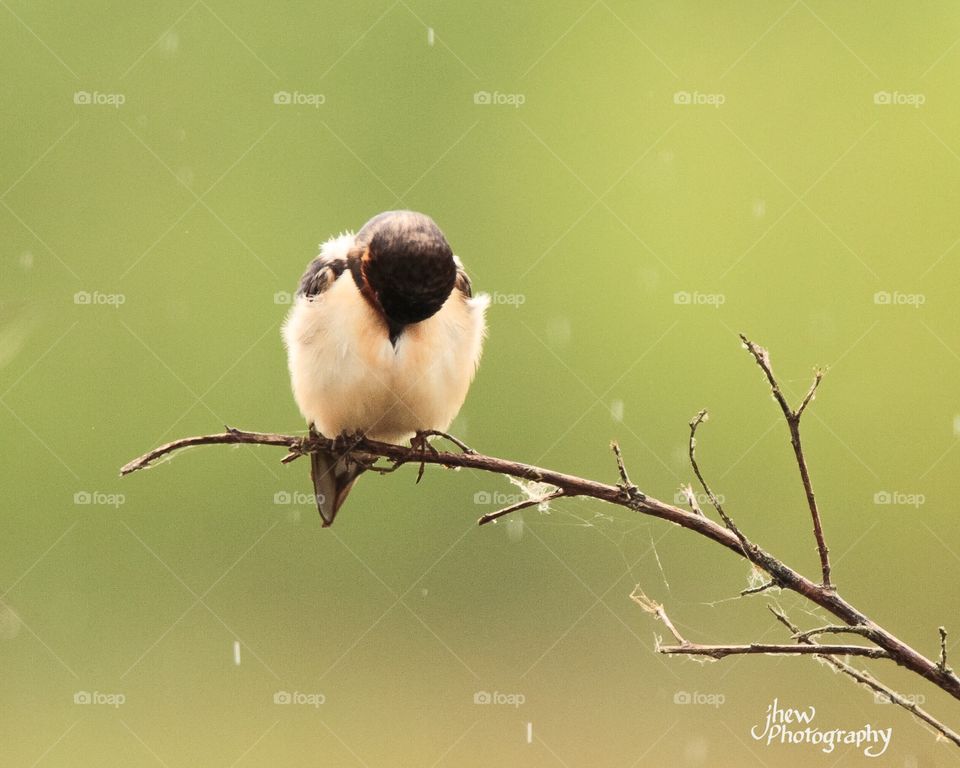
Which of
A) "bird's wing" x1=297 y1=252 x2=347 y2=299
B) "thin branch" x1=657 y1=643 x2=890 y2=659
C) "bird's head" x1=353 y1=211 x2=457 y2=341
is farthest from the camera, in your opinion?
"bird's wing" x1=297 y1=252 x2=347 y2=299

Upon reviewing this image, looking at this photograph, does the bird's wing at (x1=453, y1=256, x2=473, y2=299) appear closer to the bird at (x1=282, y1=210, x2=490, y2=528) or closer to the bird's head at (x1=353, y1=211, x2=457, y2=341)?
the bird at (x1=282, y1=210, x2=490, y2=528)

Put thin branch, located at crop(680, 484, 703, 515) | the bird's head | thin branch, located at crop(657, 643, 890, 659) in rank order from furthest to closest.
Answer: the bird's head
thin branch, located at crop(680, 484, 703, 515)
thin branch, located at crop(657, 643, 890, 659)

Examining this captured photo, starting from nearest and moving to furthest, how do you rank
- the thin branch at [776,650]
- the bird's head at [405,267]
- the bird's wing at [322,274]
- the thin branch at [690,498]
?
the thin branch at [776,650], the thin branch at [690,498], the bird's head at [405,267], the bird's wing at [322,274]

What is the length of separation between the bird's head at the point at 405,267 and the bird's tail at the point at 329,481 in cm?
32

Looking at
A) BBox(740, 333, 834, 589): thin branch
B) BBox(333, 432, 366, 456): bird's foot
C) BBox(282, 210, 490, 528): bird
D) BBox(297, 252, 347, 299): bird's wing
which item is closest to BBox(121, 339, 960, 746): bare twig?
BBox(740, 333, 834, 589): thin branch

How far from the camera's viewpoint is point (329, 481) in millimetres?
1810

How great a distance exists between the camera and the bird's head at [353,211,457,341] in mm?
1448

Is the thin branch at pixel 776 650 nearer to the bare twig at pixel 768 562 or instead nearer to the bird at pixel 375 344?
the bare twig at pixel 768 562

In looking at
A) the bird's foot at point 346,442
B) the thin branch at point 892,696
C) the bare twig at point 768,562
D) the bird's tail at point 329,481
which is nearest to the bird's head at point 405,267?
the bird's foot at point 346,442

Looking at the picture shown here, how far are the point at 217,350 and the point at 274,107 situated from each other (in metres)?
0.78

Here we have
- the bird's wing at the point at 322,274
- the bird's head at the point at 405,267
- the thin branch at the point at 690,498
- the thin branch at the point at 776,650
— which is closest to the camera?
the thin branch at the point at 776,650

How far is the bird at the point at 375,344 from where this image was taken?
5.01ft

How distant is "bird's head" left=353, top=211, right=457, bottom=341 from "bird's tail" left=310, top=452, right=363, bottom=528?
0.32 m

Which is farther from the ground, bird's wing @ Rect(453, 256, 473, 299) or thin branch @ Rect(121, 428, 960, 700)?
bird's wing @ Rect(453, 256, 473, 299)
